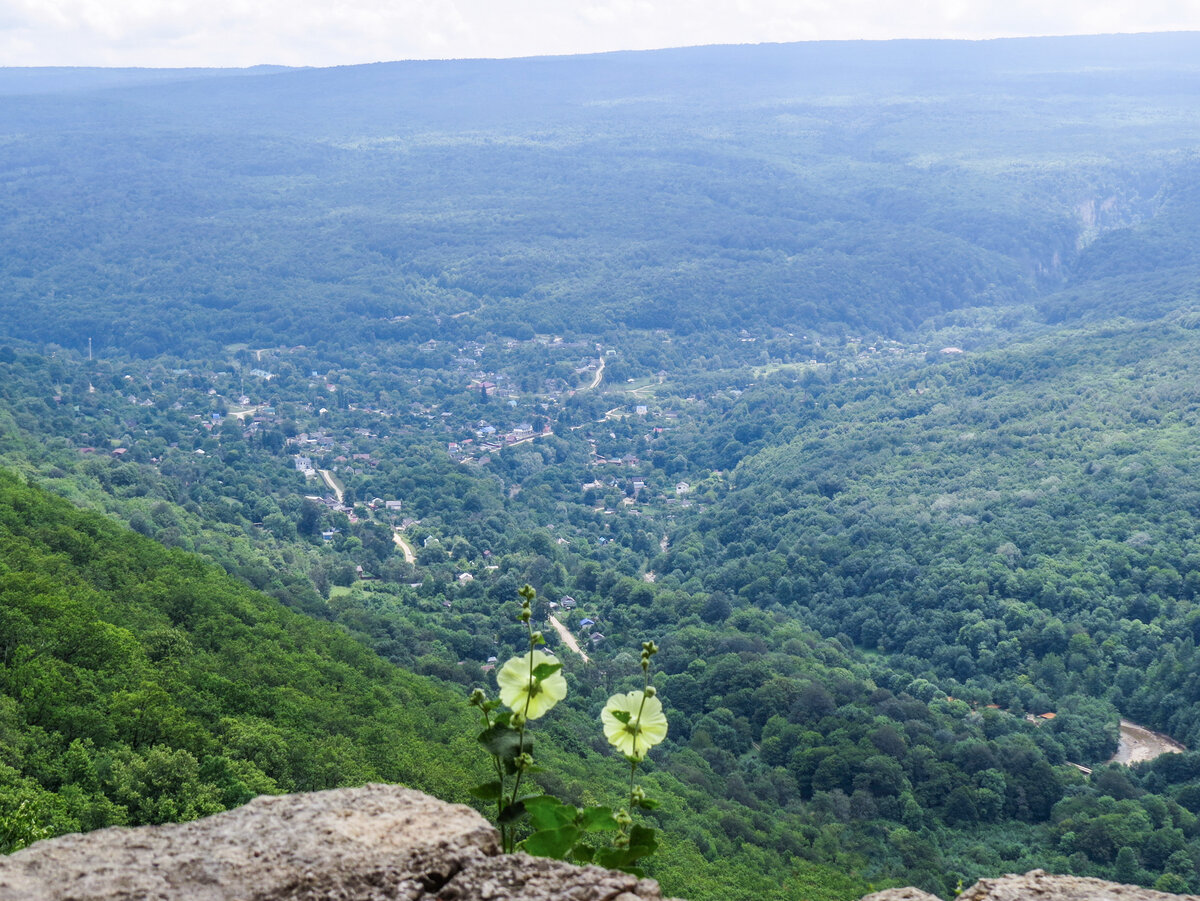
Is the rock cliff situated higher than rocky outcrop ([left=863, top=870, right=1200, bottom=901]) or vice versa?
the rock cliff

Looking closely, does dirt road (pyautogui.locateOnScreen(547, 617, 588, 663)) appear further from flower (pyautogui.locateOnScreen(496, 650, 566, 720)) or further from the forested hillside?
flower (pyautogui.locateOnScreen(496, 650, 566, 720))

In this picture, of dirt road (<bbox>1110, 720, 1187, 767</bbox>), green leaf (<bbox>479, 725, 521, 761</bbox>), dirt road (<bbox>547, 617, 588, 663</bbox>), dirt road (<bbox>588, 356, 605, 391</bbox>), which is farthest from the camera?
dirt road (<bbox>588, 356, 605, 391</bbox>)

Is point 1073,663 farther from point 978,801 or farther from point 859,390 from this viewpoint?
point 859,390

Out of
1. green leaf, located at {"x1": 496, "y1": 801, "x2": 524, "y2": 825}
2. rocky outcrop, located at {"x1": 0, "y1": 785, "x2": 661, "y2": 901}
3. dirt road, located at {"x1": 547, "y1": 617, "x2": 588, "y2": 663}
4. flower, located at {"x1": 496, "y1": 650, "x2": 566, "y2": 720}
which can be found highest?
flower, located at {"x1": 496, "y1": 650, "x2": 566, "y2": 720}

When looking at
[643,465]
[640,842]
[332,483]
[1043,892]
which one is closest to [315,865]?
[640,842]

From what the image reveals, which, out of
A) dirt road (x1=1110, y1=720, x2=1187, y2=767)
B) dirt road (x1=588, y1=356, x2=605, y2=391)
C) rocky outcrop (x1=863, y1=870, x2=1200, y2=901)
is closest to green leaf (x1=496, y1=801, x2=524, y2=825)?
rocky outcrop (x1=863, y1=870, x2=1200, y2=901)

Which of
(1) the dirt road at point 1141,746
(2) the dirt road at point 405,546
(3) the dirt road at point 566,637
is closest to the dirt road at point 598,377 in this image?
(2) the dirt road at point 405,546

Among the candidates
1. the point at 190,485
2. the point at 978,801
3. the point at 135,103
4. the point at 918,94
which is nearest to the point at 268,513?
the point at 190,485
